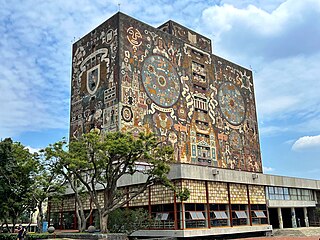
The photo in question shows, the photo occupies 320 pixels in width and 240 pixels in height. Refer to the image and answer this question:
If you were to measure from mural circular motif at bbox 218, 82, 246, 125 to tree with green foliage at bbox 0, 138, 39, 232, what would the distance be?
84.3ft

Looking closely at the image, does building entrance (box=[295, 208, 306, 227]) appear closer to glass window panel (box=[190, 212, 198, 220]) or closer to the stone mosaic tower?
the stone mosaic tower

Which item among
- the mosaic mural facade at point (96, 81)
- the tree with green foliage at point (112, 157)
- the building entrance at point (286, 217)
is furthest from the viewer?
the building entrance at point (286, 217)

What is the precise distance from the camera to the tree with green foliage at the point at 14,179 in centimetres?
2962

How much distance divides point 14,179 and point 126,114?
11.7 metres

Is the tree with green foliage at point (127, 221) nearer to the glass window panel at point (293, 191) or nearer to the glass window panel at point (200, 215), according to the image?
the glass window panel at point (200, 215)

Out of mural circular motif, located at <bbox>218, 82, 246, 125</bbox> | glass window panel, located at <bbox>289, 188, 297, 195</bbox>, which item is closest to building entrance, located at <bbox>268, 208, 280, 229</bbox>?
glass window panel, located at <bbox>289, 188, 297, 195</bbox>

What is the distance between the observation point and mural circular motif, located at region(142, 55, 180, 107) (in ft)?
127

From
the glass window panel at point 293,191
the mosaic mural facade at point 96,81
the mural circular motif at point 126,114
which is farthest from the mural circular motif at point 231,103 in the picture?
the mosaic mural facade at point 96,81

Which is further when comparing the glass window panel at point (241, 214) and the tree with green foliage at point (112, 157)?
the glass window panel at point (241, 214)

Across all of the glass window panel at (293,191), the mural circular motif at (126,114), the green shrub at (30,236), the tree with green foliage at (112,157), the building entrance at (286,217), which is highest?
the mural circular motif at (126,114)

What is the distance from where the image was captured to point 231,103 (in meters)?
48.8

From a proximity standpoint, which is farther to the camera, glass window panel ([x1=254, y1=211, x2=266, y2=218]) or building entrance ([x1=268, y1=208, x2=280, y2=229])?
building entrance ([x1=268, y1=208, x2=280, y2=229])

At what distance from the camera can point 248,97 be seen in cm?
5244

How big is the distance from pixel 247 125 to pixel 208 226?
25382 millimetres
